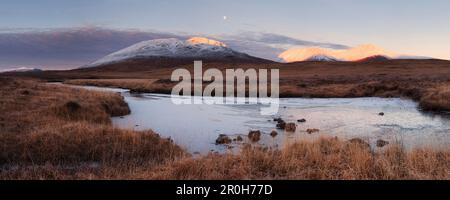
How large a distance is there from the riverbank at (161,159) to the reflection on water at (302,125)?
2.96 metres

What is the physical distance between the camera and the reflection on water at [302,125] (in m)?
19.9

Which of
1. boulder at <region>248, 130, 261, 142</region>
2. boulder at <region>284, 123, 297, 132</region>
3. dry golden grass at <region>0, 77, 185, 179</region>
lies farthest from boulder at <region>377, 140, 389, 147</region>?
dry golden grass at <region>0, 77, 185, 179</region>

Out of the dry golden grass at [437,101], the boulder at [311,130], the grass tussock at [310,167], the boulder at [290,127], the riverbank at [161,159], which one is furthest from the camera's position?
the dry golden grass at [437,101]

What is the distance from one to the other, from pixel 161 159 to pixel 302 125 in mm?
12940

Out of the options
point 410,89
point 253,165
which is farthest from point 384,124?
point 410,89

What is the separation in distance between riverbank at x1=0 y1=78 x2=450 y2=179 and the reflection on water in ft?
9.72

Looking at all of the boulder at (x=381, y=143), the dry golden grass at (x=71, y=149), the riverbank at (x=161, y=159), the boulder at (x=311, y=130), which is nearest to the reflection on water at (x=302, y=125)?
the boulder at (x=311, y=130)

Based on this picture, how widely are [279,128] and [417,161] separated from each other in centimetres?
1341

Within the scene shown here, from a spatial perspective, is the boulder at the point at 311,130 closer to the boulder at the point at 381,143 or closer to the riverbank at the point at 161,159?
the boulder at the point at 381,143

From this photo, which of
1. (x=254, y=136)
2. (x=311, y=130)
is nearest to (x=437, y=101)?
(x=311, y=130)

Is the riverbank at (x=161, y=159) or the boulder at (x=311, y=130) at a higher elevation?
the riverbank at (x=161, y=159)

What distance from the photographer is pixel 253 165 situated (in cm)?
1095

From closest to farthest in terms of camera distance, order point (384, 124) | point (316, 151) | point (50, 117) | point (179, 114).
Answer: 1. point (316, 151)
2. point (50, 117)
3. point (384, 124)
4. point (179, 114)
